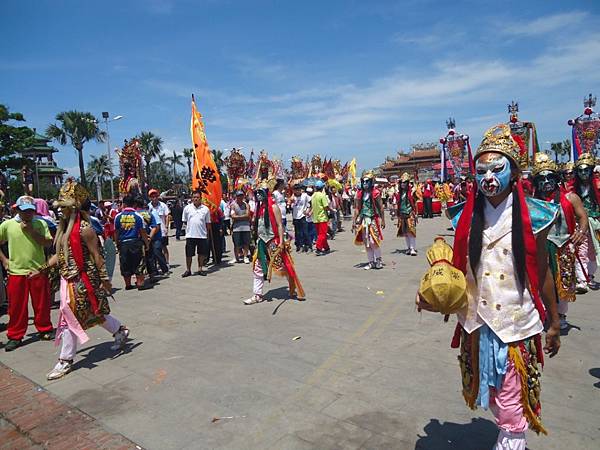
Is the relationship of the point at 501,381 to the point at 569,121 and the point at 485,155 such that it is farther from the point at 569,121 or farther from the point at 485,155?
the point at 569,121

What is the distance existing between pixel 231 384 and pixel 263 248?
10.1 feet

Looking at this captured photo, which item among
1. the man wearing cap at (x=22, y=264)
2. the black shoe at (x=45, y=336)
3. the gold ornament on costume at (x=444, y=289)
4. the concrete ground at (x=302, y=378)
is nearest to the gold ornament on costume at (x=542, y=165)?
the concrete ground at (x=302, y=378)

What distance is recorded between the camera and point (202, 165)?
Result: 1020 cm

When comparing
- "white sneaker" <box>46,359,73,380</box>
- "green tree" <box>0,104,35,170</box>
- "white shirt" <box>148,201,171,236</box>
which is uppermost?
"green tree" <box>0,104,35,170</box>

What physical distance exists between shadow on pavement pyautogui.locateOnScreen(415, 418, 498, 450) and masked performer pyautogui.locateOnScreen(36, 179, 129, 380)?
353cm

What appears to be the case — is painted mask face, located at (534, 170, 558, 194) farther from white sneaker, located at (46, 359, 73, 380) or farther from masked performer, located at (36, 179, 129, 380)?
white sneaker, located at (46, 359, 73, 380)

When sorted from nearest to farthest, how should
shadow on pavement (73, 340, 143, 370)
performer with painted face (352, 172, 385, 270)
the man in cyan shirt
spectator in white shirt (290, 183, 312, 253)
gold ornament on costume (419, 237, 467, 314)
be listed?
gold ornament on costume (419, 237, 467, 314), shadow on pavement (73, 340, 143, 370), the man in cyan shirt, performer with painted face (352, 172, 385, 270), spectator in white shirt (290, 183, 312, 253)

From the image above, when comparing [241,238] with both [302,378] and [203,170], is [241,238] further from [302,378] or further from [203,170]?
[302,378]

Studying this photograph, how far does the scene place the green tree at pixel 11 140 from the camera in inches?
941

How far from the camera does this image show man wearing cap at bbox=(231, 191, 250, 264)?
10.6 m

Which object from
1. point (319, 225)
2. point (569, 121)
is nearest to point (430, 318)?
point (319, 225)

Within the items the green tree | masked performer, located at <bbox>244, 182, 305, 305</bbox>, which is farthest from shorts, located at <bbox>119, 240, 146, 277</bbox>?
the green tree

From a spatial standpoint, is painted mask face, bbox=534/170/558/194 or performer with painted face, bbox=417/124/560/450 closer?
performer with painted face, bbox=417/124/560/450

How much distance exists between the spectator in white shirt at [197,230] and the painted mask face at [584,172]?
23.9 ft
